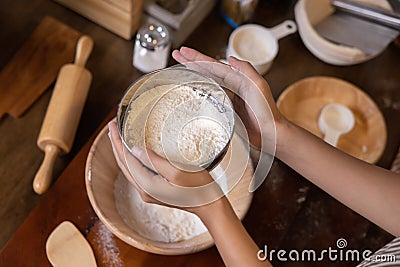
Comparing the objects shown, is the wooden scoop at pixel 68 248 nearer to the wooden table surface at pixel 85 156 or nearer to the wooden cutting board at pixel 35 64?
the wooden table surface at pixel 85 156

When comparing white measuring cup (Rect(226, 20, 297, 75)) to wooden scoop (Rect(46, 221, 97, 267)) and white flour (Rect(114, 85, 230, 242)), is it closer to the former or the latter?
white flour (Rect(114, 85, 230, 242))

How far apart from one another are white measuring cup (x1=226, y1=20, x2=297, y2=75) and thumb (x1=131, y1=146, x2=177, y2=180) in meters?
0.44

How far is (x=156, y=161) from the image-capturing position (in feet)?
2.16

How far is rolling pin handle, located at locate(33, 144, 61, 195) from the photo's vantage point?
0.84m

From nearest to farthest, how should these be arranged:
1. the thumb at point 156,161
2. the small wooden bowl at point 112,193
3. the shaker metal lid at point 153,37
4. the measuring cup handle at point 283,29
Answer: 1. the thumb at point 156,161
2. the small wooden bowl at point 112,193
3. the shaker metal lid at point 153,37
4. the measuring cup handle at point 283,29

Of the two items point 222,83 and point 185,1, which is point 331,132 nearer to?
point 222,83

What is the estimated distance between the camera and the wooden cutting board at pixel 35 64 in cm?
Result: 96

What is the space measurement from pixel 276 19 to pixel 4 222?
0.70m

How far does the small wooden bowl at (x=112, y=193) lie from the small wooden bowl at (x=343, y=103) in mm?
209

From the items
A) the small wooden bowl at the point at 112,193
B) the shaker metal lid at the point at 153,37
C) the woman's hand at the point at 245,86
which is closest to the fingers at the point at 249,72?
the woman's hand at the point at 245,86

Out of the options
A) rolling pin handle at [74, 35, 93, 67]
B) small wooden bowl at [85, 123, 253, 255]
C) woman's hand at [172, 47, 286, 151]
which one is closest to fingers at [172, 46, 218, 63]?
woman's hand at [172, 47, 286, 151]

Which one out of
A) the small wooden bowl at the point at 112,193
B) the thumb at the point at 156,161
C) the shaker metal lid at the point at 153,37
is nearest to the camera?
the thumb at the point at 156,161

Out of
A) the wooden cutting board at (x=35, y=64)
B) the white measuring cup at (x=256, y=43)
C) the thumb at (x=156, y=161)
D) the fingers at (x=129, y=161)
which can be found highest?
the thumb at (x=156, y=161)

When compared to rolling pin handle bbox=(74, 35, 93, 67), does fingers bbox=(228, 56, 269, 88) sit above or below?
above
